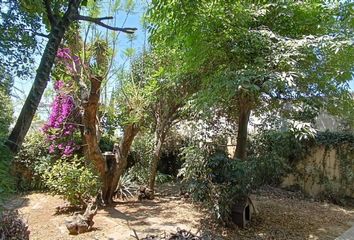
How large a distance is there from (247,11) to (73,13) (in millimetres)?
3050

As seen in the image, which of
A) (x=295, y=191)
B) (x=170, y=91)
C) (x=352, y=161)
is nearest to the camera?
(x=170, y=91)

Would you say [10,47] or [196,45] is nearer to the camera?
[10,47]

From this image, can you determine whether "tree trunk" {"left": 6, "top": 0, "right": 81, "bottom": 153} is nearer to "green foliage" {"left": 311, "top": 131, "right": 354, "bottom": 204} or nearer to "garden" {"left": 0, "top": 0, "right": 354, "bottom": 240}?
"garden" {"left": 0, "top": 0, "right": 354, "bottom": 240}

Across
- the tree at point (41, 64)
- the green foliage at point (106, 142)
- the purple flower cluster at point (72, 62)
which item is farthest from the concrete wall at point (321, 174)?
the tree at point (41, 64)

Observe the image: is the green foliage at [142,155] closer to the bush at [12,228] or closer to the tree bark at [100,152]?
the tree bark at [100,152]

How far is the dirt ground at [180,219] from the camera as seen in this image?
17.7 feet

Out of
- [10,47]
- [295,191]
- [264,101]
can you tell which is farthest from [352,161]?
[10,47]

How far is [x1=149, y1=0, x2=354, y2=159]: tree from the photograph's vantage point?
425 centimetres

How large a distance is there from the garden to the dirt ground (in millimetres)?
40

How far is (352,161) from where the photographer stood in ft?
28.6

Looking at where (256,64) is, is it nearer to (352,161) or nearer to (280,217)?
(280,217)

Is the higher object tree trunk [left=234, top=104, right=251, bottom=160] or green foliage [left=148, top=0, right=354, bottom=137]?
green foliage [left=148, top=0, right=354, bottom=137]

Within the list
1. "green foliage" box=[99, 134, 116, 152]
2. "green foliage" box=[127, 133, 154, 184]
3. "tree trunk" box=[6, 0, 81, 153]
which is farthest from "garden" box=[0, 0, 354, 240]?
"green foliage" box=[99, 134, 116, 152]

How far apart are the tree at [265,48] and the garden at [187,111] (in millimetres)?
22
